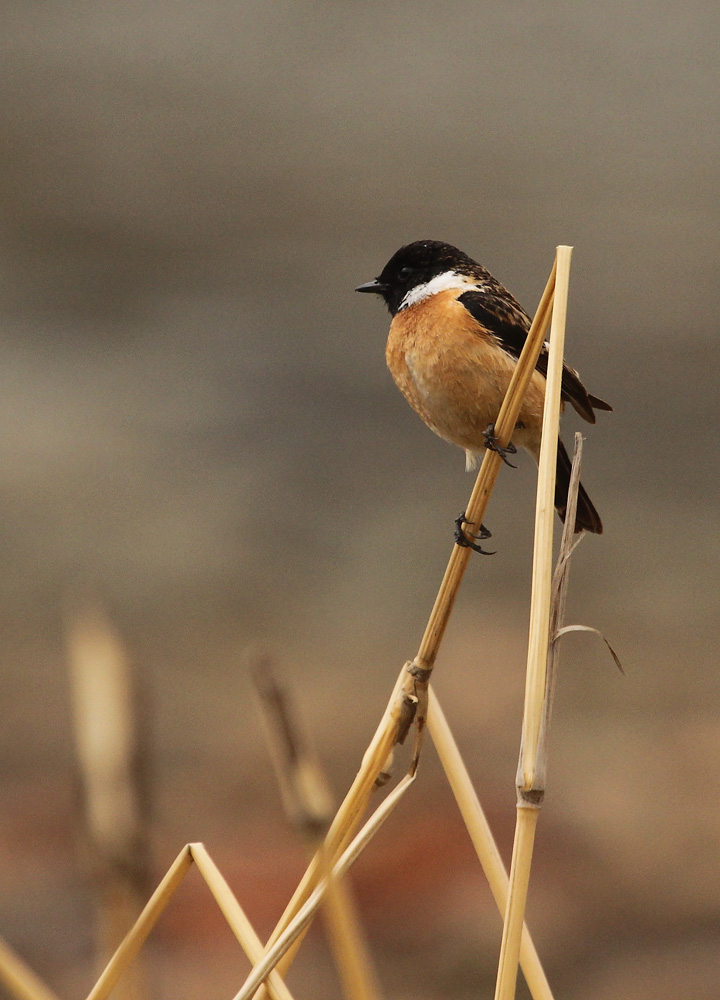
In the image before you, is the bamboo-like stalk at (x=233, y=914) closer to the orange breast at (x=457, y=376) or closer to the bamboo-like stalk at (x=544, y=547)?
the bamboo-like stalk at (x=544, y=547)

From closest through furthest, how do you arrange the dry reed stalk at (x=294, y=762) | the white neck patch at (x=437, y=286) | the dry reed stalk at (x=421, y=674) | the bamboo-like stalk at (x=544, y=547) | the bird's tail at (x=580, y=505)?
1. the dry reed stalk at (x=294, y=762)
2. the bamboo-like stalk at (x=544, y=547)
3. the dry reed stalk at (x=421, y=674)
4. the bird's tail at (x=580, y=505)
5. the white neck patch at (x=437, y=286)

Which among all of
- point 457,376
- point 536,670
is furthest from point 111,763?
point 457,376

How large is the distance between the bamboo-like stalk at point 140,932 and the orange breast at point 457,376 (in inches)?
45.7

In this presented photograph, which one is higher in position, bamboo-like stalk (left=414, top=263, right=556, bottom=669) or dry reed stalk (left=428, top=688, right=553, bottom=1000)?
bamboo-like stalk (left=414, top=263, right=556, bottom=669)

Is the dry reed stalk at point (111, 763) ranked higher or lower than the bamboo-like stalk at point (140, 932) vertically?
higher

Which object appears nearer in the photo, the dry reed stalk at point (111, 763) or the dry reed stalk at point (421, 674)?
the dry reed stalk at point (111, 763)

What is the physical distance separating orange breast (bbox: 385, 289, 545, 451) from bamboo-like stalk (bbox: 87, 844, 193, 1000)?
116 centimetres

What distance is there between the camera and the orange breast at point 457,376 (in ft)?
7.27

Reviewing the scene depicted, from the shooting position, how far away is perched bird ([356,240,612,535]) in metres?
2.21

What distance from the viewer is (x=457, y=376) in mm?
2230

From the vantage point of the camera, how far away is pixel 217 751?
580 centimetres

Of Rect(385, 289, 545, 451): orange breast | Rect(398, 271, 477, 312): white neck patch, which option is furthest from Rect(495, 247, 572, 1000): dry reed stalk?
Rect(398, 271, 477, 312): white neck patch

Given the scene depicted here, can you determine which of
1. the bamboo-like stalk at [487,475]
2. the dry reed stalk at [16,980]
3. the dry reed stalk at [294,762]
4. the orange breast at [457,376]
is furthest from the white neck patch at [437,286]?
the dry reed stalk at [294,762]

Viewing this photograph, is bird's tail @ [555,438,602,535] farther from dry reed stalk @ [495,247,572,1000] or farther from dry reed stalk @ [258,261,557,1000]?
dry reed stalk @ [495,247,572,1000]
